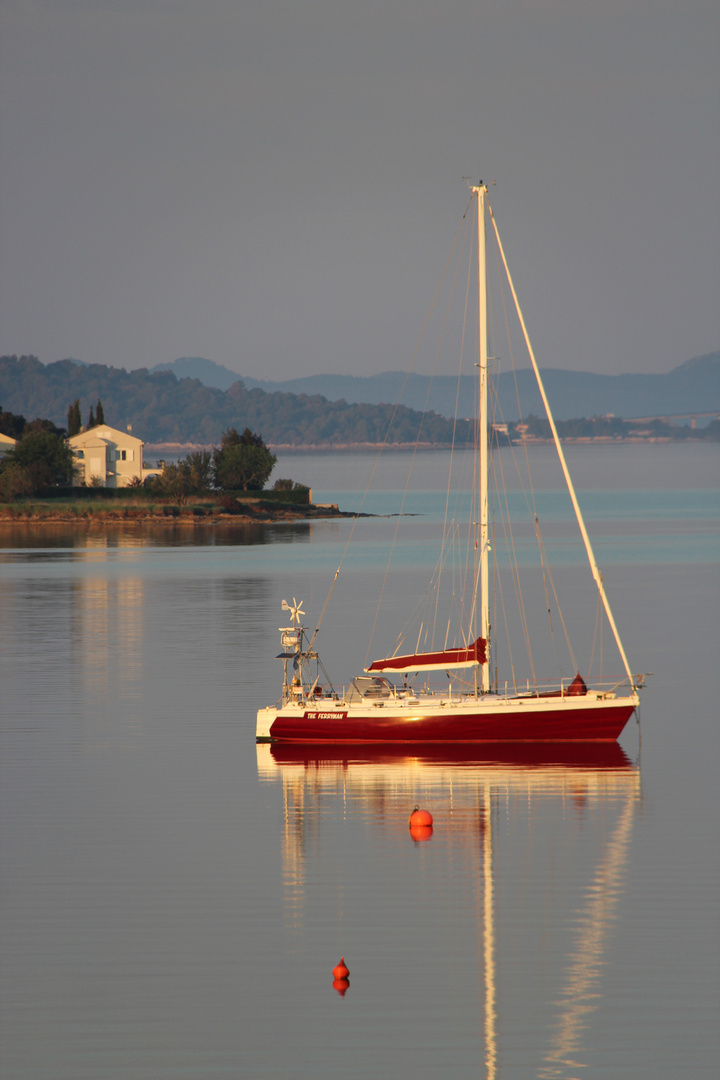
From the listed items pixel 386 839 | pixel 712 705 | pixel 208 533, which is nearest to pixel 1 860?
pixel 386 839

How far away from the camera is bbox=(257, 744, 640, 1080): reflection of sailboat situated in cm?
1739

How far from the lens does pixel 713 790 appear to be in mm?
27625

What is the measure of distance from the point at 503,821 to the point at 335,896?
16.2ft

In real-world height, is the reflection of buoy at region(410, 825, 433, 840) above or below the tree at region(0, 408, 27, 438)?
below

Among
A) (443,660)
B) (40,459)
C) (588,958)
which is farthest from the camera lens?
(40,459)

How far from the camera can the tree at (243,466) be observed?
14488 centimetres

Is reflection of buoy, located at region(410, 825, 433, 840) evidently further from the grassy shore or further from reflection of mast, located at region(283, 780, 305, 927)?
the grassy shore

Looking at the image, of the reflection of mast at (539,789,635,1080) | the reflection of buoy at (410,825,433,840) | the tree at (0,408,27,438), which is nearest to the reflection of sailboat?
the reflection of mast at (539,789,635,1080)

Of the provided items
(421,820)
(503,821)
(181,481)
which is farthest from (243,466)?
(421,820)

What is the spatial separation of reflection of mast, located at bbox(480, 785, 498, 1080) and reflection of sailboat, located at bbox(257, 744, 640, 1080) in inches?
0.7

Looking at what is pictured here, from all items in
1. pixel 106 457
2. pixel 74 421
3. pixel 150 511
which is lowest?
pixel 150 511

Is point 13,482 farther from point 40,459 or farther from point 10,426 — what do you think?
point 10,426

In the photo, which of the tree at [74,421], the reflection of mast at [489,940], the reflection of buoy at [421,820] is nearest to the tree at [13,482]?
the tree at [74,421]

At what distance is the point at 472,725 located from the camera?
29781 millimetres
